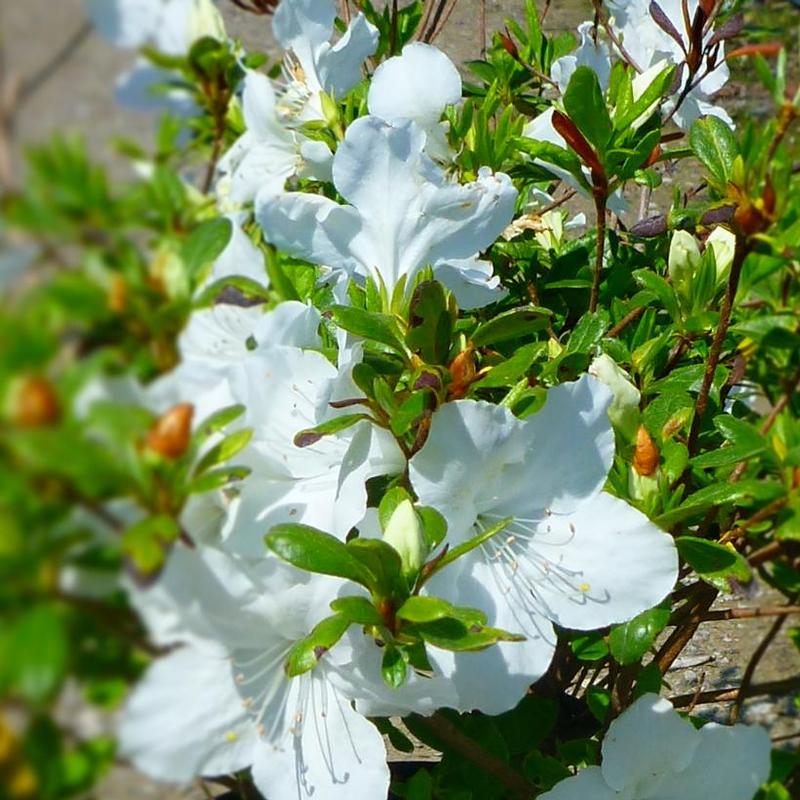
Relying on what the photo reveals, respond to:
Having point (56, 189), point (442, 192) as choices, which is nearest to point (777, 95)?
point (442, 192)

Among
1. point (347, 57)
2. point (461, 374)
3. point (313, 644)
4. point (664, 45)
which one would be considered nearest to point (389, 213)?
point (461, 374)

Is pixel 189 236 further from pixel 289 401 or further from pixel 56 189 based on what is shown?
pixel 289 401

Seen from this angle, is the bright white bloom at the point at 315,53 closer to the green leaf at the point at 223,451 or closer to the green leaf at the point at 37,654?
the green leaf at the point at 223,451

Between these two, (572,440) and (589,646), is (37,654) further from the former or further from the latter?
(589,646)

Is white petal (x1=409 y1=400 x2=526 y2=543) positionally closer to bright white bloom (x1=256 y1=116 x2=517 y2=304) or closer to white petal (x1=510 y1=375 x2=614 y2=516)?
white petal (x1=510 y1=375 x2=614 y2=516)

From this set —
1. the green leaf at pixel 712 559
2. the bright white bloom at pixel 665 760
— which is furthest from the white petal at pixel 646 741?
the green leaf at pixel 712 559

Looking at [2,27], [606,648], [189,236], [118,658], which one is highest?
[2,27]

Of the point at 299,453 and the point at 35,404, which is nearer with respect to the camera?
the point at 35,404
